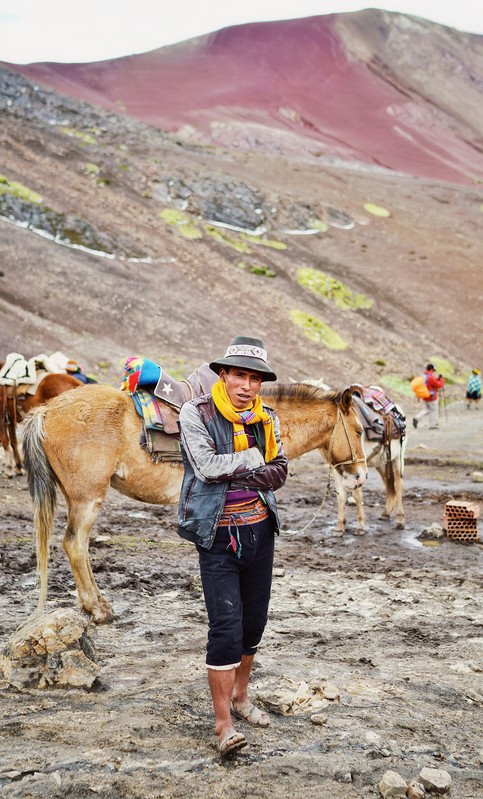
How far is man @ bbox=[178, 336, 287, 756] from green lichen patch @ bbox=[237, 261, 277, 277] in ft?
110

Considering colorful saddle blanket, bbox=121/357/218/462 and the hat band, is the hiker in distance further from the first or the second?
the hat band

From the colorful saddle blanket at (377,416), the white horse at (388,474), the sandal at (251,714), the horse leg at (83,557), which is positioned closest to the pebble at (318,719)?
the sandal at (251,714)

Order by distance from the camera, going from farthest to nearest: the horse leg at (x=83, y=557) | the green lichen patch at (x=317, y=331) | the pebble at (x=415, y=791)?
the green lichen patch at (x=317, y=331), the horse leg at (x=83, y=557), the pebble at (x=415, y=791)

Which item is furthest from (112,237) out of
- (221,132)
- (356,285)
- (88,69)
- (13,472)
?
(88,69)

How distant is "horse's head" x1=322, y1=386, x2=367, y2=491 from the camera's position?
8.73 m

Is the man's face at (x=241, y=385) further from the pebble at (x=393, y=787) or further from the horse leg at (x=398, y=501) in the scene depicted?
the horse leg at (x=398, y=501)

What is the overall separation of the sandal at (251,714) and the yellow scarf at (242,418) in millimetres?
1566

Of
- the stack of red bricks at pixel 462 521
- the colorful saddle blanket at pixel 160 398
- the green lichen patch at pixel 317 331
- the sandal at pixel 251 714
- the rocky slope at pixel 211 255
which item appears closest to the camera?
the sandal at pixel 251 714

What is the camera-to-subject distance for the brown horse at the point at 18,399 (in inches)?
564

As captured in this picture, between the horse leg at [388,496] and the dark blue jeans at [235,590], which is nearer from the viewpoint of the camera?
the dark blue jeans at [235,590]

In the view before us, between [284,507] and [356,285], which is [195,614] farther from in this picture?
[356,285]

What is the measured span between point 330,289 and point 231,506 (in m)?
35.0

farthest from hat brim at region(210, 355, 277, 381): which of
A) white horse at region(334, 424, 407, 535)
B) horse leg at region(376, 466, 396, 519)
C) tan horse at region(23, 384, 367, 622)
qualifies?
horse leg at region(376, 466, 396, 519)

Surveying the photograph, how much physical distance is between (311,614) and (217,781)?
361cm
